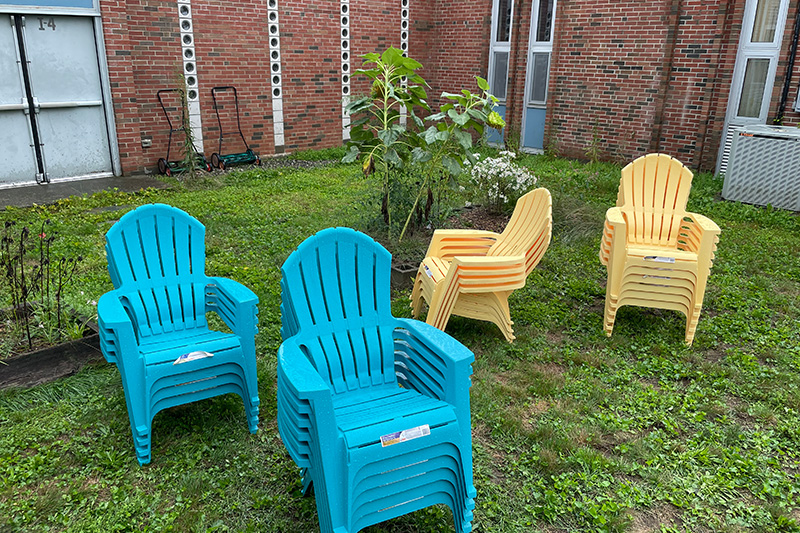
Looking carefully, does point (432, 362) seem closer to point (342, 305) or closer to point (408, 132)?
point (342, 305)

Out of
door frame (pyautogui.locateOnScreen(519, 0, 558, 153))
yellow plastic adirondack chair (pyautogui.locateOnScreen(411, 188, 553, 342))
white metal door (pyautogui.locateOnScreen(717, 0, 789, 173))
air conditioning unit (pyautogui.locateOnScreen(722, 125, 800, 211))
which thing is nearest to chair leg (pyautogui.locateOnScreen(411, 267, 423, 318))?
yellow plastic adirondack chair (pyautogui.locateOnScreen(411, 188, 553, 342))

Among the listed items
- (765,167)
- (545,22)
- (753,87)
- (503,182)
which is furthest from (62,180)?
(753,87)

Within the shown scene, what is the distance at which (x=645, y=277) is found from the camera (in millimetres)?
4035

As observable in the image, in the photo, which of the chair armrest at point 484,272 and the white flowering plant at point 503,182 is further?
the white flowering plant at point 503,182

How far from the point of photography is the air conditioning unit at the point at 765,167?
22.9ft

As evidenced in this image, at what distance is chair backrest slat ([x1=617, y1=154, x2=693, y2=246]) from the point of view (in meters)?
4.53

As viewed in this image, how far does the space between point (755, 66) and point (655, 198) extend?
508 centimetres

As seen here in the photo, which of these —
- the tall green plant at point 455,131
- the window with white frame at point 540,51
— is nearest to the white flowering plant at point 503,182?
the tall green plant at point 455,131

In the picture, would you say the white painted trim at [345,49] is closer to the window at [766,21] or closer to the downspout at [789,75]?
the window at [766,21]

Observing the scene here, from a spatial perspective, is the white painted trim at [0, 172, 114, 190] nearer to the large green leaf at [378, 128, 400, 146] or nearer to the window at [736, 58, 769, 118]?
the large green leaf at [378, 128, 400, 146]

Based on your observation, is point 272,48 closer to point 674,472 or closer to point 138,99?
point 138,99

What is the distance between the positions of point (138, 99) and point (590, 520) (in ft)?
Answer: 26.6

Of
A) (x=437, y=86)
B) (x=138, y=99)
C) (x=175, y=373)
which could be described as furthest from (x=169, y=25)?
(x=175, y=373)

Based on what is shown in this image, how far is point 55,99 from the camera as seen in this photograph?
7.67m
